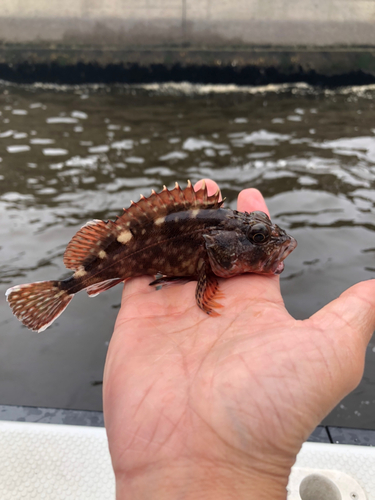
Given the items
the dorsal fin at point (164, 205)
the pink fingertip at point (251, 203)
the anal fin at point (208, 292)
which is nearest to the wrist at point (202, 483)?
the anal fin at point (208, 292)

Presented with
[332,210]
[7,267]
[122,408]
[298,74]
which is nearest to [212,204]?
[122,408]

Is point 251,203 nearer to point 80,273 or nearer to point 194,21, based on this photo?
point 80,273

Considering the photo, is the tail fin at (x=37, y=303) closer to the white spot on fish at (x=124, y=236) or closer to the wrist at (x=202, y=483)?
the white spot on fish at (x=124, y=236)

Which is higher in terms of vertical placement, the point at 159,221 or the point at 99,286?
the point at 159,221

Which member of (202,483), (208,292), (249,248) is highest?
(249,248)

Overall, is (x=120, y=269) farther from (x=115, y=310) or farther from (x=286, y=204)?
(x=286, y=204)

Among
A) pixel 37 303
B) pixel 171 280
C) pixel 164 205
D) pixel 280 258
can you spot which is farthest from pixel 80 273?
pixel 280 258
